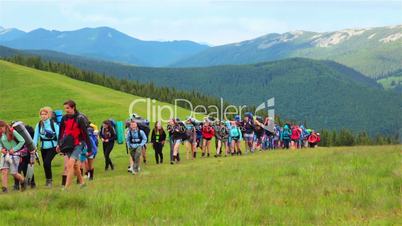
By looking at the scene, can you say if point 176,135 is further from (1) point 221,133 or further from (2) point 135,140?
(2) point 135,140

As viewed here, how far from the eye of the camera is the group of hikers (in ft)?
45.3

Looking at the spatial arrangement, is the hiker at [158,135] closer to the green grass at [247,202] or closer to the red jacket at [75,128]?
the green grass at [247,202]

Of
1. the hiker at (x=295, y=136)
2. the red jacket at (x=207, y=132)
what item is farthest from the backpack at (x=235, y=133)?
the hiker at (x=295, y=136)

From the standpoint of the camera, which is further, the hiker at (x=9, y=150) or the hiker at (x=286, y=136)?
the hiker at (x=286, y=136)

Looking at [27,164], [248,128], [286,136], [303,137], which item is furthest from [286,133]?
[27,164]

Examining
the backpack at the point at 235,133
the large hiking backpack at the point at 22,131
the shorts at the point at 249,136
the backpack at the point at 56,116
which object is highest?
the backpack at the point at 56,116

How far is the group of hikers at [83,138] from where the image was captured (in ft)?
45.3

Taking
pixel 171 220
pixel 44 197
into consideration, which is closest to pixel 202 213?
pixel 171 220

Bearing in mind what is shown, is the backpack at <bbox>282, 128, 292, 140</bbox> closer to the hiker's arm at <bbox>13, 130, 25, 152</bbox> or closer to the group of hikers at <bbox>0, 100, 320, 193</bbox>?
the group of hikers at <bbox>0, 100, 320, 193</bbox>

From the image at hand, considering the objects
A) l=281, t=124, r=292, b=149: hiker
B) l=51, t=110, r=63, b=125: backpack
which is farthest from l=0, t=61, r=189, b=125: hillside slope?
l=51, t=110, r=63, b=125: backpack

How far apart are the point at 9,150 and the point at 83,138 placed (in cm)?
255

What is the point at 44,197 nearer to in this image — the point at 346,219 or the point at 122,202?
the point at 122,202

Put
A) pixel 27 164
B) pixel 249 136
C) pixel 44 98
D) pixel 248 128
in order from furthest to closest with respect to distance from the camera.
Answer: pixel 44 98
pixel 249 136
pixel 248 128
pixel 27 164

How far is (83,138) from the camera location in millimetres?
13883
